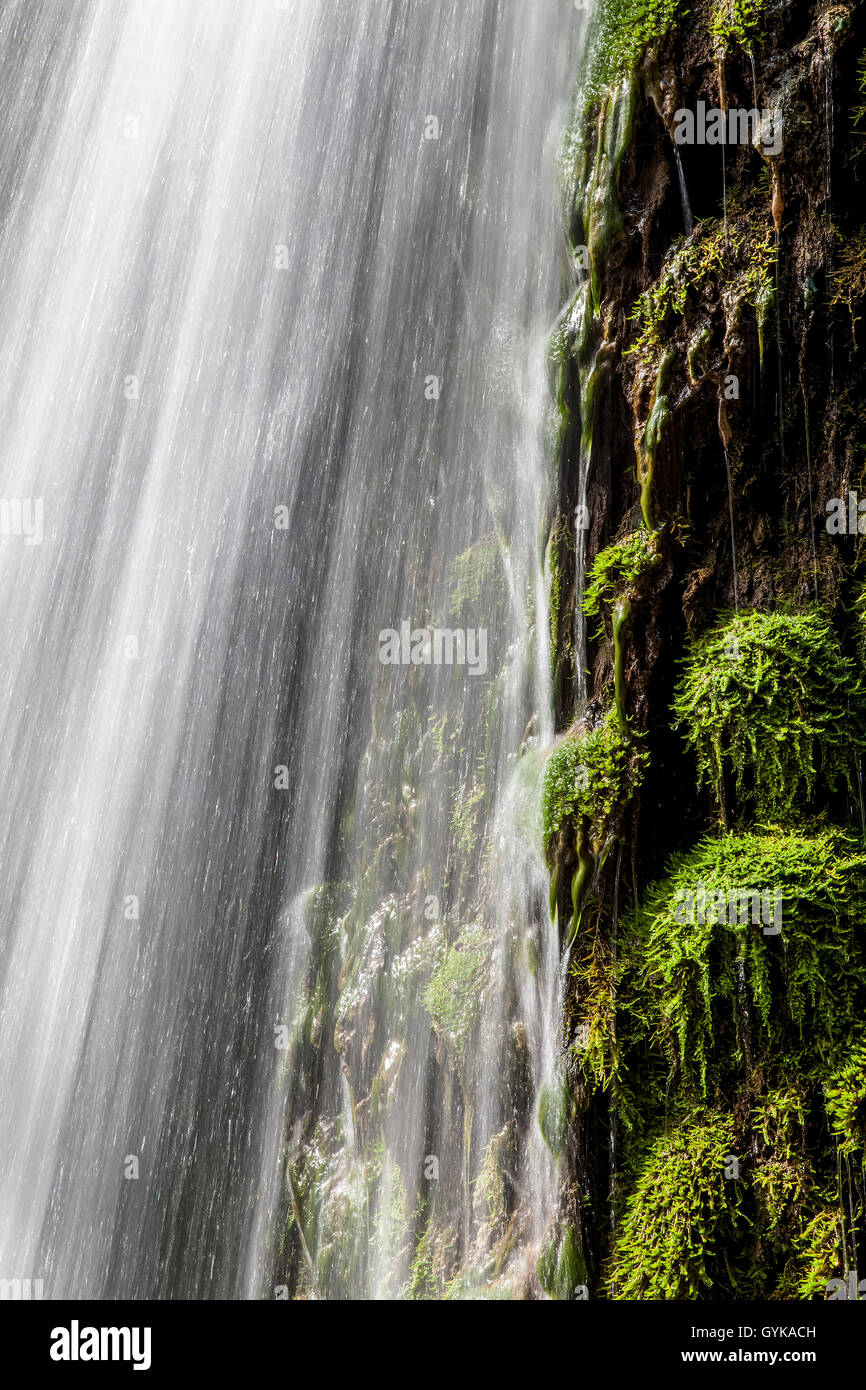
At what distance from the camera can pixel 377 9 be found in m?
5.42

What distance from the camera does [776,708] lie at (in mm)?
3191

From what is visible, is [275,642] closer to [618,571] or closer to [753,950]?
[618,571]

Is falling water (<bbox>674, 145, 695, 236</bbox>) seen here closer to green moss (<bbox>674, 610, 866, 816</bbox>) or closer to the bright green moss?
the bright green moss

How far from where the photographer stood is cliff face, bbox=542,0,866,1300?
9.89 ft

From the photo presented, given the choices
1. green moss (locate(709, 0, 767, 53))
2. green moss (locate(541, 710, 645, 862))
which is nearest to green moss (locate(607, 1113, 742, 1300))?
green moss (locate(541, 710, 645, 862))

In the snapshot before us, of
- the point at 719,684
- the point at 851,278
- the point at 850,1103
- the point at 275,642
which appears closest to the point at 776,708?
the point at 719,684

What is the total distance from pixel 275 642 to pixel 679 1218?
3.61 meters

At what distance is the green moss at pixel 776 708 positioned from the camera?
124 inches

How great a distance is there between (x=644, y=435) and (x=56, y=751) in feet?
12.9

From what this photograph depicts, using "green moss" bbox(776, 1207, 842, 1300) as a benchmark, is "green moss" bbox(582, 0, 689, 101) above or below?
above

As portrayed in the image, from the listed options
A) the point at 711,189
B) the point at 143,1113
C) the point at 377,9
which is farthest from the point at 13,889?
the point at 377,9

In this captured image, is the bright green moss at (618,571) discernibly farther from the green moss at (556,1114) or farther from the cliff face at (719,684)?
the green moss at (556,1114)

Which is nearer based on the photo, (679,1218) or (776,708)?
(679,1218)

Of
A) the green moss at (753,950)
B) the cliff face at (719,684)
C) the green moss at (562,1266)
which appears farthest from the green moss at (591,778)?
the green moss at (562,1266)
